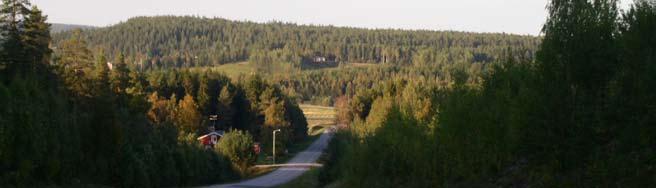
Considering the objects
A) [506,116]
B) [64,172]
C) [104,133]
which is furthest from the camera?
[104,133]

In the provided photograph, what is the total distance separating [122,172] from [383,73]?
143 m

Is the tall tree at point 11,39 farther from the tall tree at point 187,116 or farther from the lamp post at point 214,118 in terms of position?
the lamp post at point 214,118

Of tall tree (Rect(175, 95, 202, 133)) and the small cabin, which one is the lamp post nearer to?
the small cabin

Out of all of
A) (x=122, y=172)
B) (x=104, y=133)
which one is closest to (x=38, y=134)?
(x=104, y=133)

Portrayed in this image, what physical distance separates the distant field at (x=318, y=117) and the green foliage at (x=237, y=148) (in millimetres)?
59826

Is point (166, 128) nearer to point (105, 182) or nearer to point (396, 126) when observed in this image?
point (105, 182)

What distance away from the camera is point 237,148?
74.4 m

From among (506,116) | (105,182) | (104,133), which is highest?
(506,116)

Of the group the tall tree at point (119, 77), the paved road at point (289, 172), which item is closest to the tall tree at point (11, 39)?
the paved road at point (289, 172)

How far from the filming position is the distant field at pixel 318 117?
5778 inches

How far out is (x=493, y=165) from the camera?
21422 millimetres

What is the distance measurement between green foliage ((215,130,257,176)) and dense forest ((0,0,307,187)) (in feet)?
0.44

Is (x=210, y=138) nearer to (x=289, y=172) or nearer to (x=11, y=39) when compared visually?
(x=289, y=172)

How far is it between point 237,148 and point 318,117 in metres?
92.6
